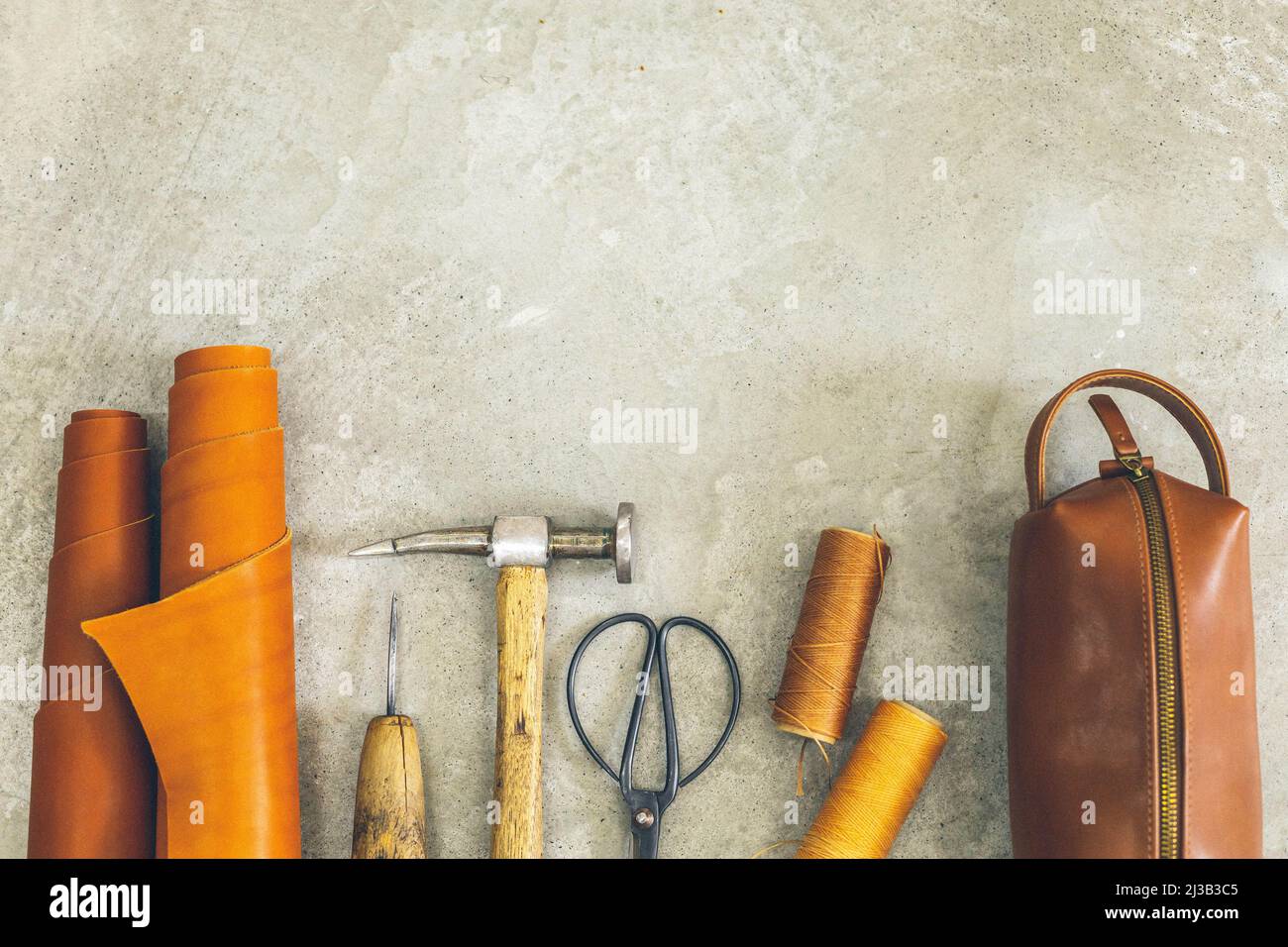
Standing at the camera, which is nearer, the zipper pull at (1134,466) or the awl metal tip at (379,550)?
the zipper pull at (1134,466)

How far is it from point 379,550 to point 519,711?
1.43 feet

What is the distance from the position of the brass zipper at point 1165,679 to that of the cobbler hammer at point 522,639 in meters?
0.95

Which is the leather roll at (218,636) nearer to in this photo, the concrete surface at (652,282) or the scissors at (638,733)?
the concrete surface at (652,282)

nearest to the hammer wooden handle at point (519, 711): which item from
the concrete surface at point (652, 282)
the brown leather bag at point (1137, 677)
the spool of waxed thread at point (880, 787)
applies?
the concrete surface at point (652, 282)

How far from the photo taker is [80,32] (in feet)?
6.63

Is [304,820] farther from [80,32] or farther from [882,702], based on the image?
[80,32]

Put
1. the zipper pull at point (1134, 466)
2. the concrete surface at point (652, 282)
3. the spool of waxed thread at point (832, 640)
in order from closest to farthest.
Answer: the zipper pull at point (1134, 466)
the spool of waxed thread at point (832, 640)
the concrete surface at point (652, 282)

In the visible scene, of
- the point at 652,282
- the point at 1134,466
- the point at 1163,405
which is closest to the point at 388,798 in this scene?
the point at 652,282

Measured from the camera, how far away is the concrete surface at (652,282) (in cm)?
191

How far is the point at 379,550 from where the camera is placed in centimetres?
184

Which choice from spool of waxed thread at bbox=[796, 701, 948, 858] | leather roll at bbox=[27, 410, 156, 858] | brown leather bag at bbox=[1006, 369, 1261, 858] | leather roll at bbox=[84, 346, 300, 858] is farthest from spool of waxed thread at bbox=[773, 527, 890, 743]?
leather roll at bbox=[27, 410, 156, 858]

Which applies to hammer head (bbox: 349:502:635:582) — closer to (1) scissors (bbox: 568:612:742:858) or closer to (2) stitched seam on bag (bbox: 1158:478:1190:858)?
(1) scissors (bbox: 568:612:742:858)
